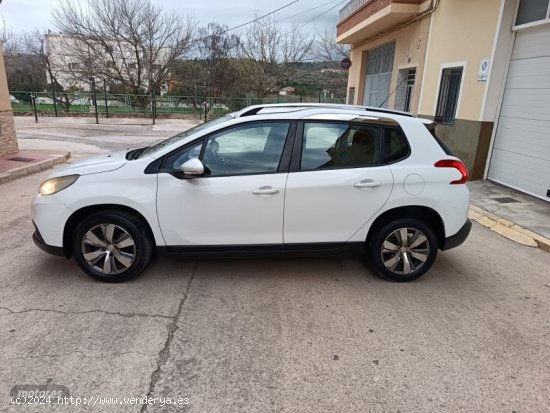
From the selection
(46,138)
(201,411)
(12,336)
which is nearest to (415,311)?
(201,411)

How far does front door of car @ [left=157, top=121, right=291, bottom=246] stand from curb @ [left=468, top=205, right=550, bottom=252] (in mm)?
3611

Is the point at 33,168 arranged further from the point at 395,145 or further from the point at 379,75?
the point at 379,75

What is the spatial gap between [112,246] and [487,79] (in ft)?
24.7

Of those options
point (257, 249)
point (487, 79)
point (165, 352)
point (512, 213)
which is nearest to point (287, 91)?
point (487, 79)

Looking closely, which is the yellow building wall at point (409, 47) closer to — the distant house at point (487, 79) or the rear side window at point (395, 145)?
the distant house at point (487, 79)

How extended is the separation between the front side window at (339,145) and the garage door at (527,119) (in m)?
4.69

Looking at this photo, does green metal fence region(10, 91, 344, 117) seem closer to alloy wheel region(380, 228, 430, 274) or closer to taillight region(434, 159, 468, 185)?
taillight region(434, 159, 468, 185)

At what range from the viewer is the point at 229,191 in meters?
3.63

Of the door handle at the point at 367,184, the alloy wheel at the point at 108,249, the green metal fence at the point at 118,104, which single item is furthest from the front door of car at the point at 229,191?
the green metal fence at the point at 118,104

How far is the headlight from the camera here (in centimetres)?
366

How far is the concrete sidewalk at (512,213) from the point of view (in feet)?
17.8

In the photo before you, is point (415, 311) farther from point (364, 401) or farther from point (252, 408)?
point (252, 408)

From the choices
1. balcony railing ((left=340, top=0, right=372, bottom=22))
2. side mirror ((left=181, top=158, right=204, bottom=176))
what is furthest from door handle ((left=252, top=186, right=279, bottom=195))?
balcony railing ((left=340, top=0, right=372, bottom=22))

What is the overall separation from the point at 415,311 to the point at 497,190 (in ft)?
17.5
